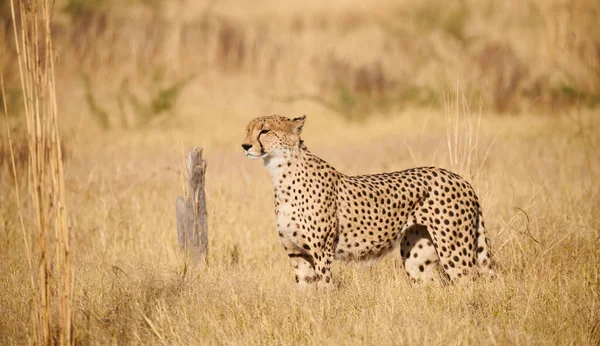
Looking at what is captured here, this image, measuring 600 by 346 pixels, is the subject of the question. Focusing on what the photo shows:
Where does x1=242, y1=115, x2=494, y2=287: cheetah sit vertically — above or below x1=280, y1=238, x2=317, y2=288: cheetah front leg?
above

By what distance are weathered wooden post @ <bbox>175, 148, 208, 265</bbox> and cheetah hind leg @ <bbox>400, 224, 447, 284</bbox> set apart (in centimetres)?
137

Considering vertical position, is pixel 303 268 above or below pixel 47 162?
below

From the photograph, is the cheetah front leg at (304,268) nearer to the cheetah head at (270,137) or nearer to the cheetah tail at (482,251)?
the cheetah head at (270,137)

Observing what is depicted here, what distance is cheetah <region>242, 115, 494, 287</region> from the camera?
416 cm

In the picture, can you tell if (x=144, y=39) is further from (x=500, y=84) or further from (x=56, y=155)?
(x=56, y=155)

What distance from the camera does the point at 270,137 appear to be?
4.15 m

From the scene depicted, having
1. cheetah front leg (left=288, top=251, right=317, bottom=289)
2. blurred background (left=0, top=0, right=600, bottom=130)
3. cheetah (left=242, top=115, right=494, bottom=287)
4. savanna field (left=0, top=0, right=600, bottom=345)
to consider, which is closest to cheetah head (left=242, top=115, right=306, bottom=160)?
cheetah (left=242, top=115, right=494, bottom=287)

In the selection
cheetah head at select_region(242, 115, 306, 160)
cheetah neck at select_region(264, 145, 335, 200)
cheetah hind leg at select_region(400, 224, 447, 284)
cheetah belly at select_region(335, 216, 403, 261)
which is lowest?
A: cheetah hind leg at select_region(400, 224, 447, 284)

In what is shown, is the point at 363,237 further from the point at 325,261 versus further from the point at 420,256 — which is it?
the point at 420,256

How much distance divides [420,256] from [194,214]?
4.94 ft

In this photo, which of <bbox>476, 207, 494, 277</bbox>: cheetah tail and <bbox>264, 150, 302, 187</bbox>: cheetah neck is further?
<bbox>476, 207, 494, 277</bbox>: cheetah tail

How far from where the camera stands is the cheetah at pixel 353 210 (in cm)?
416

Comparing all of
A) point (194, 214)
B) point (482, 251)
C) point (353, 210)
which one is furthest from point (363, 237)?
point (194, 214)

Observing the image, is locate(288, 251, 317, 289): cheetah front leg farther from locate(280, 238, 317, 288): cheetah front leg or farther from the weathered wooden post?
the weathered wooden post
